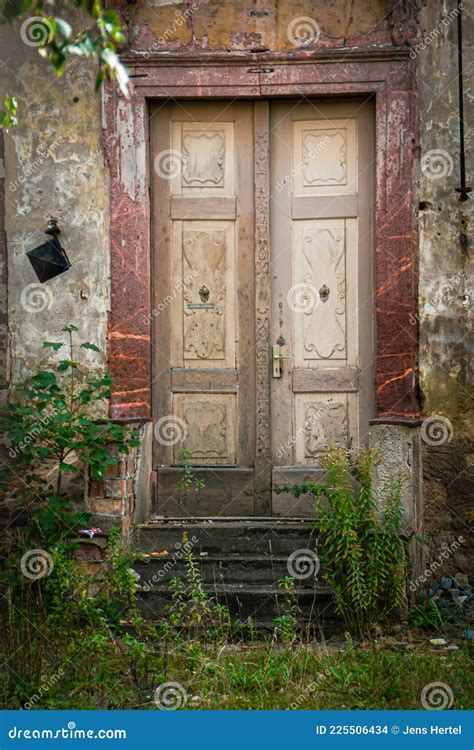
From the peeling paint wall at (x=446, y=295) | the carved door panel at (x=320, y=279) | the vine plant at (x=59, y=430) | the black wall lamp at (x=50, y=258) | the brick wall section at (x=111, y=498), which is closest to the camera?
the vine plant at (x=59, y=430)

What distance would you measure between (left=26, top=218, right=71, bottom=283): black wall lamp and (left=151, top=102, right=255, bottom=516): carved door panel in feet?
2.30

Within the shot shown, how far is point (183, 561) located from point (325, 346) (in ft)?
6.12

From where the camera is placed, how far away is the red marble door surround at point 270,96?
21.3ft

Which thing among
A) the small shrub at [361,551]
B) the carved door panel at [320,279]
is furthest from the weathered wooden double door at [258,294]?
the small shrub at [361,551]

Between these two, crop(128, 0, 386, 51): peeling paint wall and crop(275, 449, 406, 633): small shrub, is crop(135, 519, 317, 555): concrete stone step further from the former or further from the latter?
crop(128, 0, 386, 51): peeling paint wall

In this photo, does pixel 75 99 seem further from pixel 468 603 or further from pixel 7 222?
pixel 468 603

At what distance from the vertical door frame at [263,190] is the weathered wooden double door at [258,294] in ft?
0.23

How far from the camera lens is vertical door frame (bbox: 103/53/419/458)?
648 cm

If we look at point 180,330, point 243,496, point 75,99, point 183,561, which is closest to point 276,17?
point 75,99

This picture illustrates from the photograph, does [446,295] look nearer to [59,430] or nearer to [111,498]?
[111,498]

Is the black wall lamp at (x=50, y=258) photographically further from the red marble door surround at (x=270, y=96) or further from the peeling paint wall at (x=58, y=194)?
the red marble door surround at (x=270, y=96)

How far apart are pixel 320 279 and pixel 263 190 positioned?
761 mm

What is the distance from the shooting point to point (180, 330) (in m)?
6.86

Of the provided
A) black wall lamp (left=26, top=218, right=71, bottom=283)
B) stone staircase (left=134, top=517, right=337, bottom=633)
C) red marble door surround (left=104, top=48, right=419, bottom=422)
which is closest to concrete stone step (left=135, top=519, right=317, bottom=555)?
stone staircase (left=134, top=517, right=337, bottom=633)
